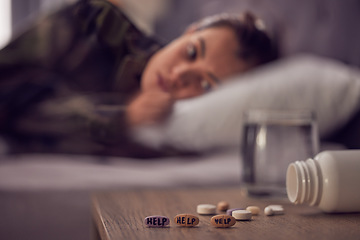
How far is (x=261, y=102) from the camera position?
3.79 feet

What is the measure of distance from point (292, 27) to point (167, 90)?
350 millimetres

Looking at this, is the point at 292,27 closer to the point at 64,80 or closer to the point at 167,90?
the point at 167,90

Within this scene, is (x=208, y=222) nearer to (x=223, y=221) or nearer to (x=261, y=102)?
(x=223, y=221)

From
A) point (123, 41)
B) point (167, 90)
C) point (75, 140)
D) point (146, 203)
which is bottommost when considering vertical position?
point (146, 203)

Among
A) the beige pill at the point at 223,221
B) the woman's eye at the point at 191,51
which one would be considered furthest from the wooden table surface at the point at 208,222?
the woman's eye at the point at 191,51

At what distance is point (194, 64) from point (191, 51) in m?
0.03

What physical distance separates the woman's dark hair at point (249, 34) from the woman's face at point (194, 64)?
0.04 feet

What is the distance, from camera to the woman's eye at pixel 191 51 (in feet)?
3.77

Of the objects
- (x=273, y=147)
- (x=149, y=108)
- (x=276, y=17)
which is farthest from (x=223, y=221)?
(x=276, y=17)

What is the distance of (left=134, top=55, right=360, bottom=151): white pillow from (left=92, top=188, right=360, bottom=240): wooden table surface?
311 millimetres

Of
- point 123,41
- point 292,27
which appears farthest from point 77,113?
point 292,27

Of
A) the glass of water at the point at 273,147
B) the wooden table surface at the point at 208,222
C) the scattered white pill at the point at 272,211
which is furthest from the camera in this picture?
the glass of water at the point at 273,147

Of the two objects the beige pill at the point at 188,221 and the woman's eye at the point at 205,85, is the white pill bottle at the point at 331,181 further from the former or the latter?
the woman's eye at the point at 205,85

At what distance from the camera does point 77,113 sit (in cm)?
111
